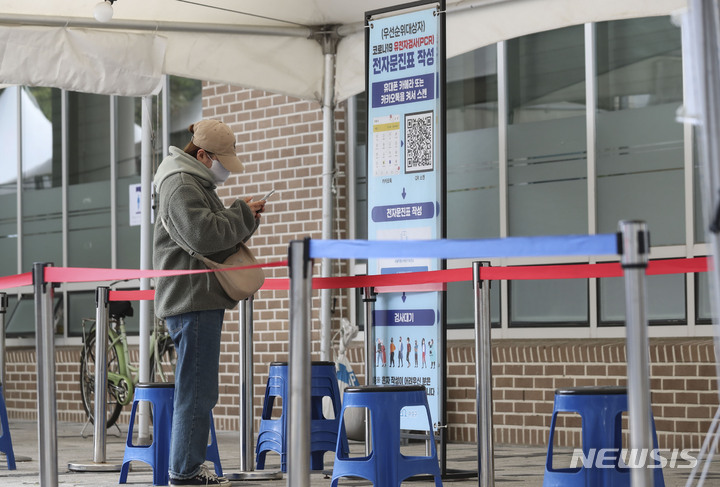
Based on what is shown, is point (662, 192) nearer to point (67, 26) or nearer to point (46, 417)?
point (67, 26)

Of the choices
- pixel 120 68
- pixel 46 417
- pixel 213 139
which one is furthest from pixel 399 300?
pixel 46 417

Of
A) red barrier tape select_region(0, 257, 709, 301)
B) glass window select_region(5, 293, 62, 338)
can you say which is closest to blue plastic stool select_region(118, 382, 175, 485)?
red barrier tape select_region(0, 257, 709, 301)

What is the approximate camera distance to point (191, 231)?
202 inches

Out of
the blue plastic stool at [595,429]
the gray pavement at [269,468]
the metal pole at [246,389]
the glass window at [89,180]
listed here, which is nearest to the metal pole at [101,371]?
the gray pavement at [269,468]

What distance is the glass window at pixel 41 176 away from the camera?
11672mm

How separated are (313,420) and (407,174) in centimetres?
160

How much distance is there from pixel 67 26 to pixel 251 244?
362 centimetres

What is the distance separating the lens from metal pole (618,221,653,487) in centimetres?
317

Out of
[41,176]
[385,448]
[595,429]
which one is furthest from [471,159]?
[41,176]

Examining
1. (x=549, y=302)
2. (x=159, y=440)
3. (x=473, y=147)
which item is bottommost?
(x=159, y=440)

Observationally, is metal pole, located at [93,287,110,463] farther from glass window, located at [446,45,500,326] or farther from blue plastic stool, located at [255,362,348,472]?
glass window, located at [446,45,500,326]

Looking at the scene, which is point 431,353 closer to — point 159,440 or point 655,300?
point 159,440

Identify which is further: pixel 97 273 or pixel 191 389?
pixel 191 389

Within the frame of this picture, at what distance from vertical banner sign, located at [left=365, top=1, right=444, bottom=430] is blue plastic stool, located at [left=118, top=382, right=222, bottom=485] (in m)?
1.29
